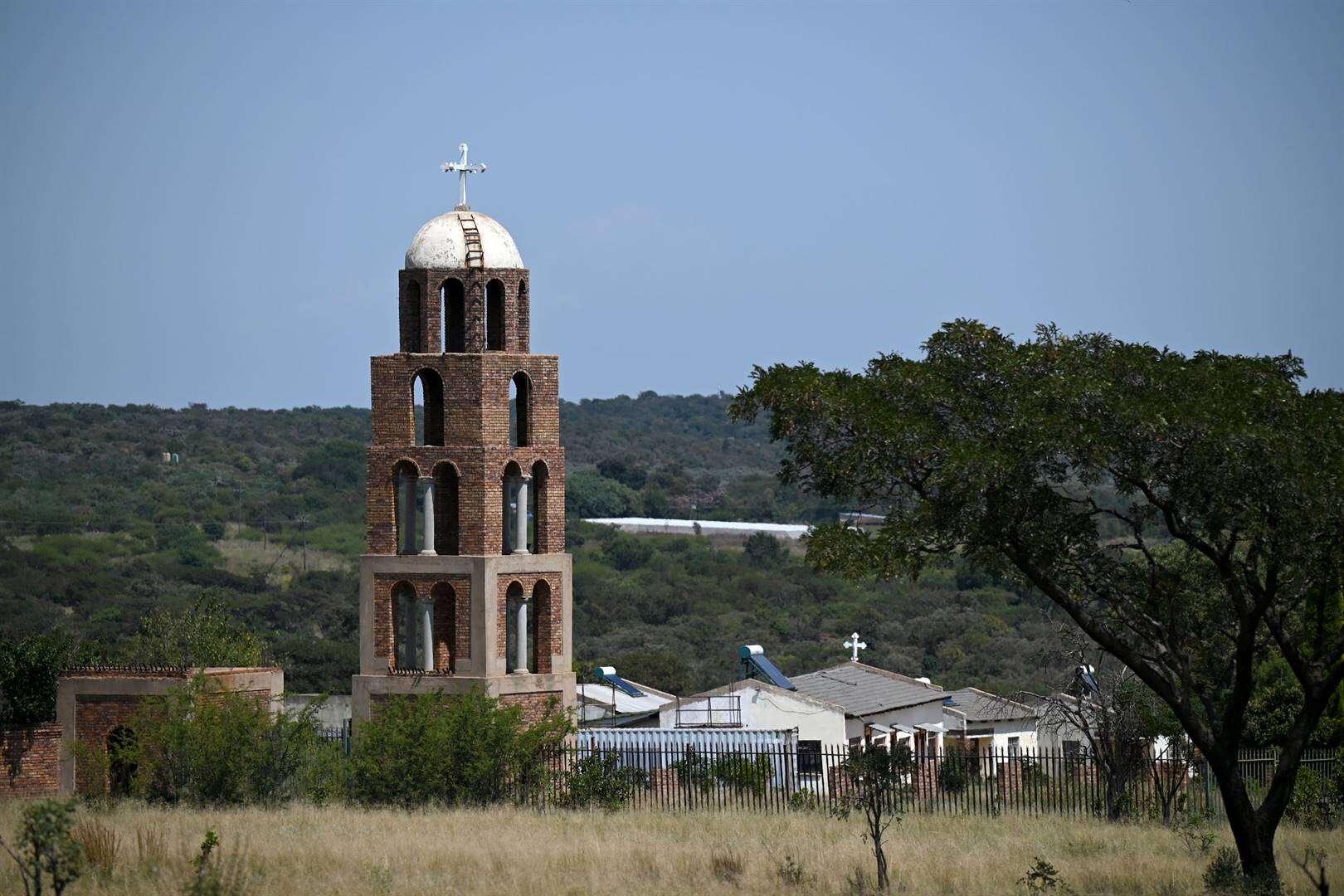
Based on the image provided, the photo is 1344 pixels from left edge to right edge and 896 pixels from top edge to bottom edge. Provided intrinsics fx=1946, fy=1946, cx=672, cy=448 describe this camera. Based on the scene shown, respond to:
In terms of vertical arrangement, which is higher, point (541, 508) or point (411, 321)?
point (411, 321)

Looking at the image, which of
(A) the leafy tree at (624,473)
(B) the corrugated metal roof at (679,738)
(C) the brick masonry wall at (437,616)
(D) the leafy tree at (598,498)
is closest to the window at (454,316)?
(C) the brick masonry wall at (437,616)

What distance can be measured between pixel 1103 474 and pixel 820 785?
43.7 ft

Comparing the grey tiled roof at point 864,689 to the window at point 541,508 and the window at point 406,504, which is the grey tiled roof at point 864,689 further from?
the window at point 406,504

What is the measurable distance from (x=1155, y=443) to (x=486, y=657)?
48.0ft

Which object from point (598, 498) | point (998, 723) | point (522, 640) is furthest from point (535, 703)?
point (598, 498)

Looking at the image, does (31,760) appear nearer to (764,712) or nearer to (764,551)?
(764,712)

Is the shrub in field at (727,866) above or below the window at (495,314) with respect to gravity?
below

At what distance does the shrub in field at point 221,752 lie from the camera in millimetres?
30531

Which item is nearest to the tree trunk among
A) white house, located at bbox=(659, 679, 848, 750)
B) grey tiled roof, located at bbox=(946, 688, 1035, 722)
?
white house, located at bbox=(659, 679, 848, 750)

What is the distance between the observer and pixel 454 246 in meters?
32.6

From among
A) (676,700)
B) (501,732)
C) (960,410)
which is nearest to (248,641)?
(676,700)

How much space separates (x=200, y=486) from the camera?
117 m

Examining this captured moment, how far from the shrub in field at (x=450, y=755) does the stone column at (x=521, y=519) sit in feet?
9.38

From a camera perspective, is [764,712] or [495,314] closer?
[495,314]
